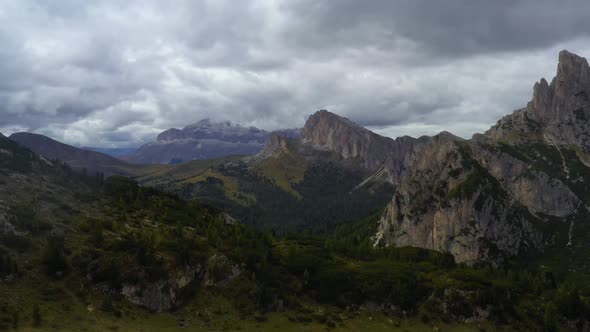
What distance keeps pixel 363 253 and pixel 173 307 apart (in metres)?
88.6

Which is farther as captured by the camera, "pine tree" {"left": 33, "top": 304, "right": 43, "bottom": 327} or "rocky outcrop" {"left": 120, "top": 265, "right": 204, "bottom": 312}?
"rocky outcrop" {"left": 120, "top": 265, "right": 204, "bottom": 312}

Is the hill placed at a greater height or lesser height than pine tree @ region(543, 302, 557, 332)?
greater

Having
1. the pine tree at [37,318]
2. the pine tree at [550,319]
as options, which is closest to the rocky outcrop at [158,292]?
the pine tree at [37,318]

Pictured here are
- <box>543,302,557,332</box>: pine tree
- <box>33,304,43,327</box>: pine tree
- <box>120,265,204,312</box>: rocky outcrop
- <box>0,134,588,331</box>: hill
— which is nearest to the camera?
<box>33,304,43,327</box>: pine tree

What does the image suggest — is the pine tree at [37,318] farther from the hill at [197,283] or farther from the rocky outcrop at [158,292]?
the rocky outcrop at [158,292]

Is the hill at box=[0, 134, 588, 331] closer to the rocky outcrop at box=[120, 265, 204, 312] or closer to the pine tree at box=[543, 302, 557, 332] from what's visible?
the rocky outcrop at box=[120, 265, 204, 312]

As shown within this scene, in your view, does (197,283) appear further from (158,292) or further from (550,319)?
(550,319)

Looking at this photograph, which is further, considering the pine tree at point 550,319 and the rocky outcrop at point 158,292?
the pine tree at point 550,319

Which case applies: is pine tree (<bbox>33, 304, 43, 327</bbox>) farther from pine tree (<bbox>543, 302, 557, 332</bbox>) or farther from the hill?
pine tree (<bbox>543, 302, 557, 332</bbox>)

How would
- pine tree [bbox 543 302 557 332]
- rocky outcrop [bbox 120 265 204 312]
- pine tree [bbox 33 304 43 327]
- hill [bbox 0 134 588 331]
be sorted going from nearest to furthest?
pine tree [bbox 33 304 43 327]
hill [bbox 0 134 588 331]
rocky outcrop [bbox 120 265 204 312]
pine tree [bbox 543 302 557 332]

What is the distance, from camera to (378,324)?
10031 cm

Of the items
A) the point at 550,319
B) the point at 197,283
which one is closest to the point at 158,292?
the point at 197,283

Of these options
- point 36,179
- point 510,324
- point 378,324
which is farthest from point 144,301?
point 36,179

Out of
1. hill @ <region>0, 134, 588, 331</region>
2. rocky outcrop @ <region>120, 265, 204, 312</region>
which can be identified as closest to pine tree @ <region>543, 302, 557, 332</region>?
hill @ <region>0, 134, 588, 331</region>
